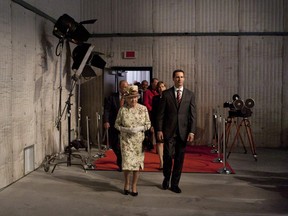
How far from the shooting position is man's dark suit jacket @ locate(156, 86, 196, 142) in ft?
17.0

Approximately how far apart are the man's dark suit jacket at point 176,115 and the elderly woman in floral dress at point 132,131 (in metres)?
0.33

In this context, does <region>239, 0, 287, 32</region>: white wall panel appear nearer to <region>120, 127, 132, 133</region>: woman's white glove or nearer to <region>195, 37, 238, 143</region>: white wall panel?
<region>195, 37, 238, 143</region>: white wall panel

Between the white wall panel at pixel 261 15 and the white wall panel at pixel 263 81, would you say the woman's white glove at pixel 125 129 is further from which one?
the white wall panel at pixel 261 15

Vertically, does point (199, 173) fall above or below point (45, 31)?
below

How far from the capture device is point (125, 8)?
962 cm

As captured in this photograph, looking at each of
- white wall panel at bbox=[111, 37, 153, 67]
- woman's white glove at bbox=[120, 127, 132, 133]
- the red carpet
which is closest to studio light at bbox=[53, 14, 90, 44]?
white wall panel at bbox=[111, 37, 153, 67]

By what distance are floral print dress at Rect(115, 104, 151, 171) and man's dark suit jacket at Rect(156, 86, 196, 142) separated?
35 cm

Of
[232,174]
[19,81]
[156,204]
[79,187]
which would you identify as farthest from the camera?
[232,174]

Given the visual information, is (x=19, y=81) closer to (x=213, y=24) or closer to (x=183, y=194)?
(x=183, y=194)

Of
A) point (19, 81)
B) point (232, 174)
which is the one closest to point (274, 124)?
point (232, 174)

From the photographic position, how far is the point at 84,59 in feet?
24.9

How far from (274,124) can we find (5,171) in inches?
267

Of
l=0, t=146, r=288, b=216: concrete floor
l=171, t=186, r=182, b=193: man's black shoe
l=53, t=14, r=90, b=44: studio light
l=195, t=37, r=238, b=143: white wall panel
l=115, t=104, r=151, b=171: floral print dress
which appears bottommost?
l=0, t=146, r=288, b=216: concrete floor

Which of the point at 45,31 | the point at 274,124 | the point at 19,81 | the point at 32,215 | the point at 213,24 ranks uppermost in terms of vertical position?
the point at 213,24
